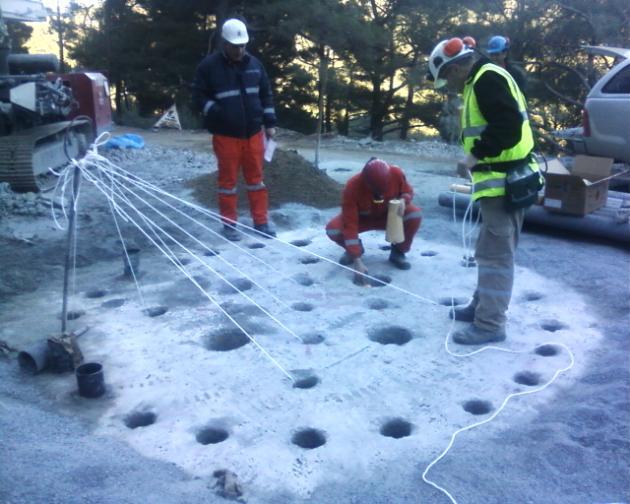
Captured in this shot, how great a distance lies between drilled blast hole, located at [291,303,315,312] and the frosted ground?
0.04m

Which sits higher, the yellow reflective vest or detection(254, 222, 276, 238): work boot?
the yellow reflective vest

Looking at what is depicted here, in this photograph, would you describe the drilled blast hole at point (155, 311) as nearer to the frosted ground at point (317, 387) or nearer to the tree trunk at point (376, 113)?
the frosted ground at point (317, 387)

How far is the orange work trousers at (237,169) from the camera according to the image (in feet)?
20.8

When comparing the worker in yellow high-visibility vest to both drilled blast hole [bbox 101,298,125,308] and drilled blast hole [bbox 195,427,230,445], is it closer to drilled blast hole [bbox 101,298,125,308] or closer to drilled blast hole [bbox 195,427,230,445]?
drilled blast hole [bbox 195,427,230,445]

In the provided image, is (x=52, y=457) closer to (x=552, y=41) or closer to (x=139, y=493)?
(x=139, y=493)

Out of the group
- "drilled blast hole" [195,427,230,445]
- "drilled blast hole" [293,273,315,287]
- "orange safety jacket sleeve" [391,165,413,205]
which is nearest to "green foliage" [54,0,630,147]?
"orange safety jacket sleeve" [391,165,413,205]

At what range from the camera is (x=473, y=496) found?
2910mm

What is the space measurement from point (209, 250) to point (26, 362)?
2.19 m

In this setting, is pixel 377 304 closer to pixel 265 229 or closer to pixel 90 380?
pixel 265 229

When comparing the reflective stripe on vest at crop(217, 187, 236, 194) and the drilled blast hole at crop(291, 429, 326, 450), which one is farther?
the reflective stripe on vest at crop(217, 187, 236, 194)

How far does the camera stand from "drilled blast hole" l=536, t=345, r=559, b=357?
423 centimetres

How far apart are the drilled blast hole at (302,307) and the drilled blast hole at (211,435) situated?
5.16ft

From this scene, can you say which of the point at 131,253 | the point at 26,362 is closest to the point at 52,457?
the point at 26,362

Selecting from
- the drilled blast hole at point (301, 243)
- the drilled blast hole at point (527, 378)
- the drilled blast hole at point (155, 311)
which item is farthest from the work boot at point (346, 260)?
the drilled blast hole at point (527, 378)
